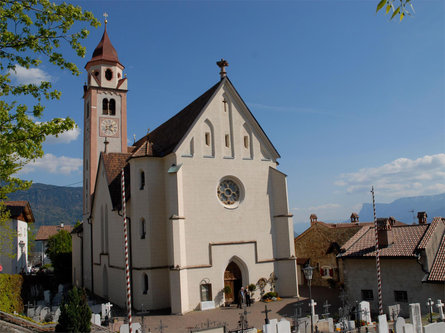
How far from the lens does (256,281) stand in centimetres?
2895

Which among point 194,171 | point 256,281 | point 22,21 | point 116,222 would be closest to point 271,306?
point 256,281

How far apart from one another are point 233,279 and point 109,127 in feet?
75.8

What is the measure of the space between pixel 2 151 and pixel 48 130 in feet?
5.18

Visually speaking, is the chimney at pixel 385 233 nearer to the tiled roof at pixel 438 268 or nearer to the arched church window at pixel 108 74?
the tiled roof at pixel 438 268

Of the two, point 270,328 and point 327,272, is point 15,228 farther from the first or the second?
point 270,328

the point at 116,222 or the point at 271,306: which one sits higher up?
the point at 116,222

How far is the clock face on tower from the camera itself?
1683 inches

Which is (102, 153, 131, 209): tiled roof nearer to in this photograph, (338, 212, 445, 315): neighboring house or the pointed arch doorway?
the pointed arch doorway

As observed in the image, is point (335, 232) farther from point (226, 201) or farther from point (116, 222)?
point (116, 222)

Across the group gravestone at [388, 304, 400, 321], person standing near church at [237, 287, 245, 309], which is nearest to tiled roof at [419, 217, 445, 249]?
gravestone at [388, 304, 400, 321]

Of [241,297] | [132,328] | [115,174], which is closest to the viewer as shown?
[132,328]

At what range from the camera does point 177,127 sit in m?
31.5

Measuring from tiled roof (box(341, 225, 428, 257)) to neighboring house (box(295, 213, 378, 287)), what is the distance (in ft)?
26.4

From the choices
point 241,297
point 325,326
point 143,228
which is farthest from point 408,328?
point 143,228
